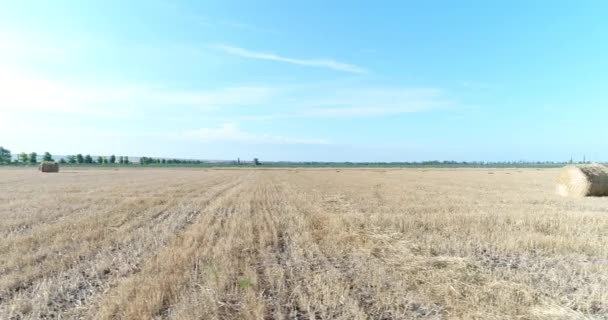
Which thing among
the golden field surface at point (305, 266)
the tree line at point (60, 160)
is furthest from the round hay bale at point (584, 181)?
the tree line at point (60, 160)

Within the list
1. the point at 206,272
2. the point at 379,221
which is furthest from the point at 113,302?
the point at 379,221

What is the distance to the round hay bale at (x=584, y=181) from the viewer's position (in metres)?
19.7

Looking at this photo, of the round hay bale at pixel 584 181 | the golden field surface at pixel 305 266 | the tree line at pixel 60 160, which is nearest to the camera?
the golden field surface at pixel 305 266

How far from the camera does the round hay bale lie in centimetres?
1970

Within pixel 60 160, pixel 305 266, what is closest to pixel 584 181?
pixel 305 266

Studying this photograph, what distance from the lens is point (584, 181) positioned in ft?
65.1

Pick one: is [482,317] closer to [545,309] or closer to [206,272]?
[545,309]

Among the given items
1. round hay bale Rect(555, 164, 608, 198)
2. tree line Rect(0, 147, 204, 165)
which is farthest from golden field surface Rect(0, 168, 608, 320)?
tree line Rect(0, 147, 204, 165)

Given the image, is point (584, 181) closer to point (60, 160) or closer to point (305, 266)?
point (305, 266)

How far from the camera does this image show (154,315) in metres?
4.36

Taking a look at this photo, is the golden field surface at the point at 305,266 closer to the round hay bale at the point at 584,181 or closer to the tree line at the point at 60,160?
the round hay bale at the point at 584,181

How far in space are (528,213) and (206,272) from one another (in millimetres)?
11210

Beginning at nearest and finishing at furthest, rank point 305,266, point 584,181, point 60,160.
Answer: point 305,266 → point 584,181 → point 60,160

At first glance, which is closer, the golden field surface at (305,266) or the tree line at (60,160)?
the golden field surface at (305,266)
